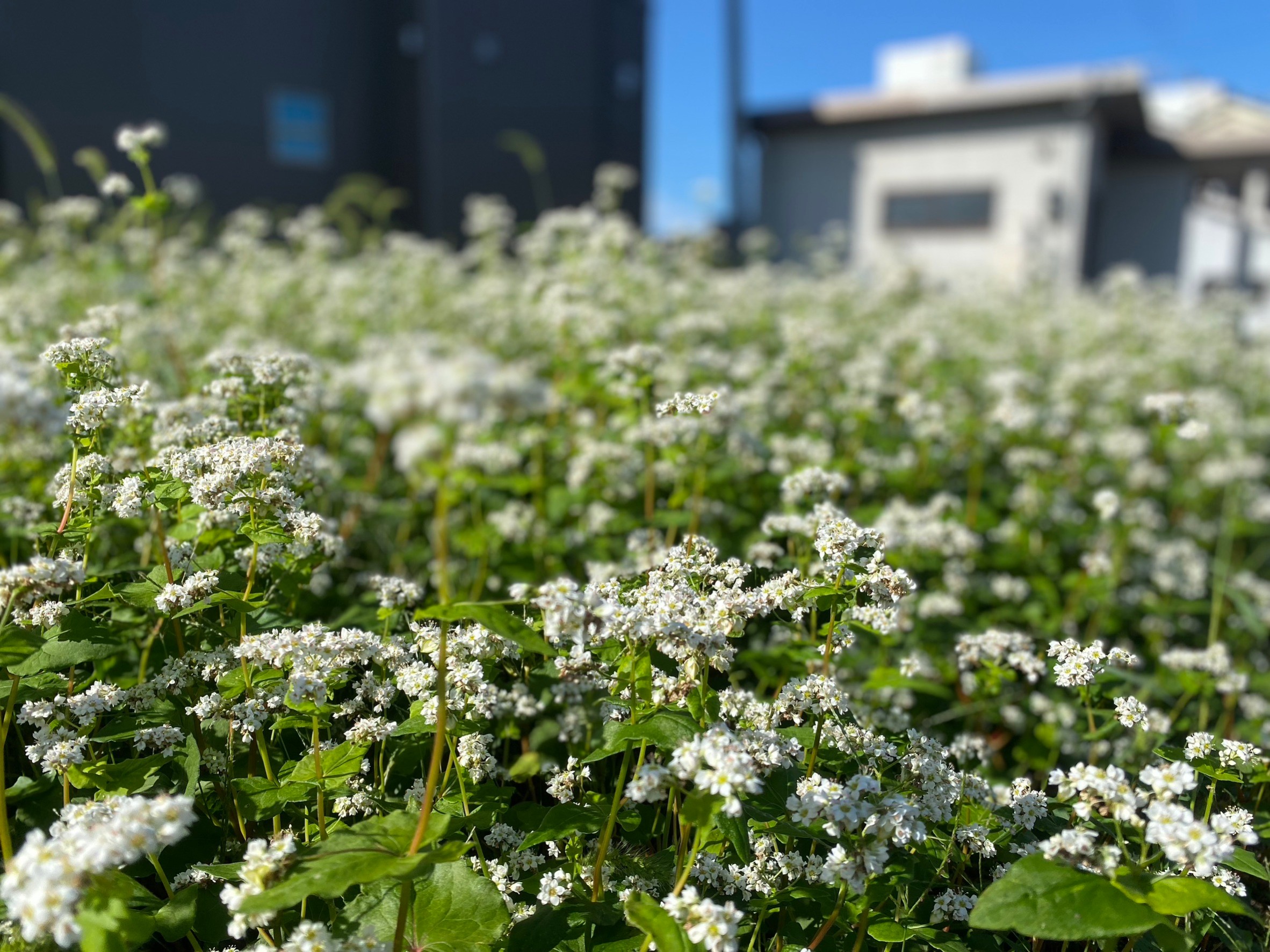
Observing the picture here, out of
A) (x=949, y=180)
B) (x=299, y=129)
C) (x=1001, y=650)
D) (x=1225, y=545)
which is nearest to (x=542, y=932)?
(x=1001, y=650)

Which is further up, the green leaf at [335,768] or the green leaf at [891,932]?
the green leaf at [335,768]

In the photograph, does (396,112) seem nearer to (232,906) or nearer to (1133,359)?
(1133,359)

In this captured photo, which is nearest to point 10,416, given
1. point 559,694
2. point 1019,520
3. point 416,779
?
point 416,779

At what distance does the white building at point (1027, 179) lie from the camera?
67.0ft

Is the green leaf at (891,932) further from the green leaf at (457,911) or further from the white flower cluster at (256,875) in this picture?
the white flower cluster at (256,875)

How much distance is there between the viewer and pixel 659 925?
1.62m

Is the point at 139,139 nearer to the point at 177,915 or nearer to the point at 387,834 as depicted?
the point at 177,915

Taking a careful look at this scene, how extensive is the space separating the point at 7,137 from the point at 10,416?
16862 millimetres

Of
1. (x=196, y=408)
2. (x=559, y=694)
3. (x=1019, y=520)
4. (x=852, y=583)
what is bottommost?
(x=1019, y=520)

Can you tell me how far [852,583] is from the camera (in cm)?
213

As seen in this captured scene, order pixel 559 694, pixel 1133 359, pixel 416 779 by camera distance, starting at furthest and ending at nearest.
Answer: pixel 1133 359
pixel 559 694
pixel 416 779

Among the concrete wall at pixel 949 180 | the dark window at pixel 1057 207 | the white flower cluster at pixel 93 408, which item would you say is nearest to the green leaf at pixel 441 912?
the white flower cluster at pixel 93 408

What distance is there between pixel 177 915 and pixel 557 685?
3.24 feet

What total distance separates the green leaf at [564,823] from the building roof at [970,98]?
70.8ft
